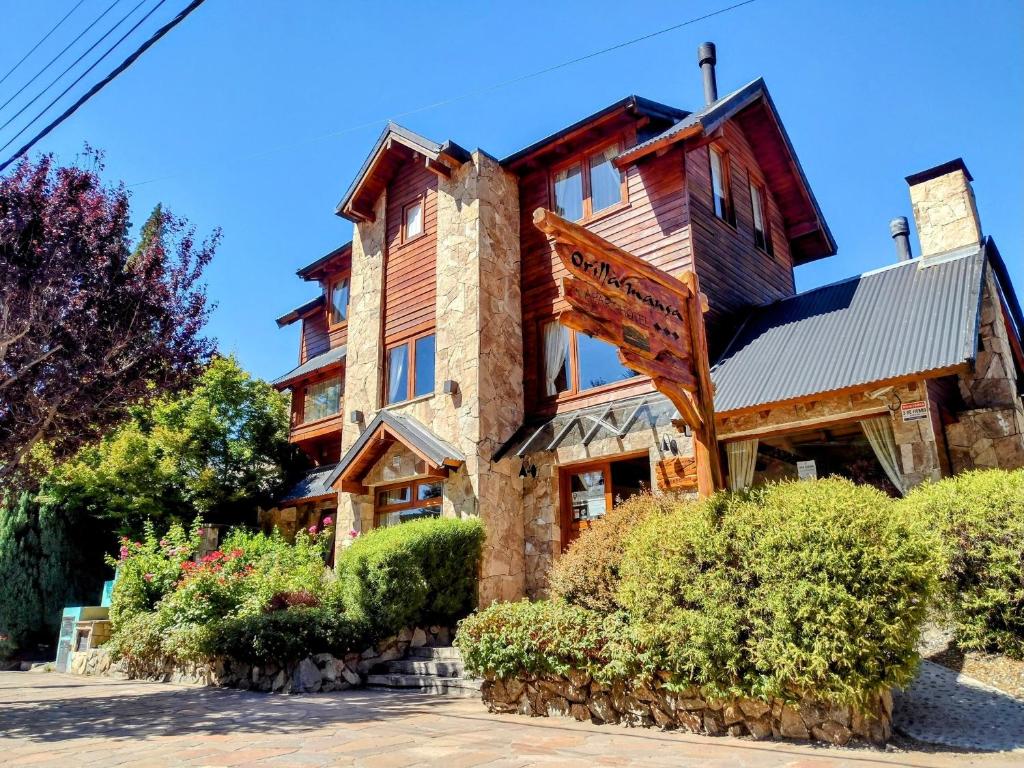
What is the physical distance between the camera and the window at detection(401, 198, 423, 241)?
15.1 metres

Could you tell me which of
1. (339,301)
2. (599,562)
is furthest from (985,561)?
(339,301)

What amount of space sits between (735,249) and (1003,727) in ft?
32.4

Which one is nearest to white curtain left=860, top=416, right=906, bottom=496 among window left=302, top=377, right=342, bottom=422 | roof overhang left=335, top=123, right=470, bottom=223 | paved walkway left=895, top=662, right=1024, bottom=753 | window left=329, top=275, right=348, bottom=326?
paved walkway left=895, top=662, right=1024, bottom=753

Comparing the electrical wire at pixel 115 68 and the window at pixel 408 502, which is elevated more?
the electrical wire at pixel 115 68

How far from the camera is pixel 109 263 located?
1030cm

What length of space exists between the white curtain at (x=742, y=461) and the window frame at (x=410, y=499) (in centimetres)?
495

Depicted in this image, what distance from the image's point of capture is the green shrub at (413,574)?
995cm

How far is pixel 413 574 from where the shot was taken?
10.2m

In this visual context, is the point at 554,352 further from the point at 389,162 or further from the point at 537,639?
the point at 537,639

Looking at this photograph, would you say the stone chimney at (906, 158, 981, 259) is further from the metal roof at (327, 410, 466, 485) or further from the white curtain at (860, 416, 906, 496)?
the metal roof at (327, 410, 466, 485)

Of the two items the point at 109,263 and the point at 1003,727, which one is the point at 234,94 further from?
the point at 1003,727

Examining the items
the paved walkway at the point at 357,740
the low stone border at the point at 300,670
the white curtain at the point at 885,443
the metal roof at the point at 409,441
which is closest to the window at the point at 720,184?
the white curtain at the point at 885,443

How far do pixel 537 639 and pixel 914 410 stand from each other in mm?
5683

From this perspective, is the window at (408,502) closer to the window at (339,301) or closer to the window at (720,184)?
the window at (720,184)
